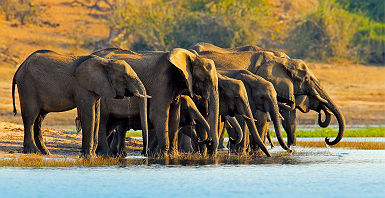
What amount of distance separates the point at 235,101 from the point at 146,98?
1.74 m

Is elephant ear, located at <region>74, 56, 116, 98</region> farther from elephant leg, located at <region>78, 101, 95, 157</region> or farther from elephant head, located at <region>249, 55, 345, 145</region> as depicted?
elephant head, located at <region>249, 55, 345, 145</region>

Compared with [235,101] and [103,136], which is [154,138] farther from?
[235,101]

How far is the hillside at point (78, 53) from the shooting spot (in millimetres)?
30812

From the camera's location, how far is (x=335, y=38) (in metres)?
41.6

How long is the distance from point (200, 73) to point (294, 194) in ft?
13.3

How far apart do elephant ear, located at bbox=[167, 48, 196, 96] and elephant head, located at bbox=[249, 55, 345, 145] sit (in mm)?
2991

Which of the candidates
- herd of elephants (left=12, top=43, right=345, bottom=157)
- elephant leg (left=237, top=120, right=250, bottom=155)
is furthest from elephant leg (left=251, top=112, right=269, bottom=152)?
elephant leg (left=237, top=120, right=250, bottom=155)

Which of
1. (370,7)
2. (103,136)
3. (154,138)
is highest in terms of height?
(370,7)

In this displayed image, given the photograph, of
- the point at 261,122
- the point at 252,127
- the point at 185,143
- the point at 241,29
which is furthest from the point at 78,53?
the point at 252,127

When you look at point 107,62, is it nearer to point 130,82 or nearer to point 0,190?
point 130,82

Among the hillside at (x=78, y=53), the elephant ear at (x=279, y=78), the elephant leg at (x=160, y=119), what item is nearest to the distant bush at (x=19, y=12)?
the hillside at (x=78, y=53)

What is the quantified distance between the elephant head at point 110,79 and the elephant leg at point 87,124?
324mm

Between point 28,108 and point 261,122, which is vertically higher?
point 28,108

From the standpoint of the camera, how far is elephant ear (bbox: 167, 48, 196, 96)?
15.3 m
